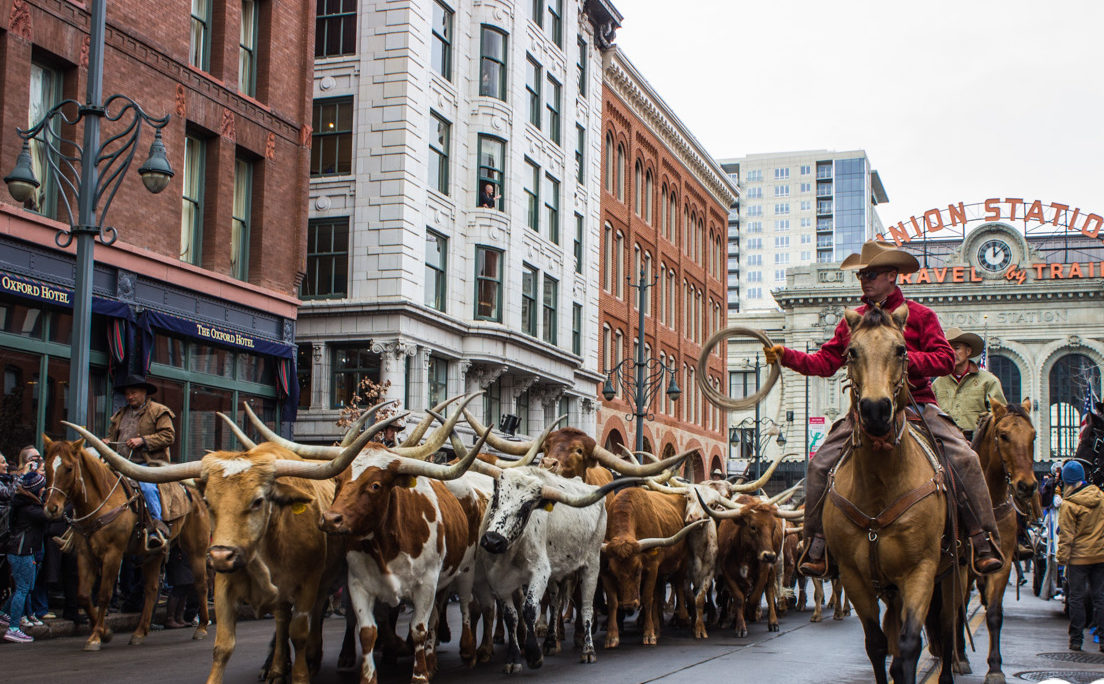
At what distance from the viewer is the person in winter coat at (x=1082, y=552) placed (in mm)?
14461

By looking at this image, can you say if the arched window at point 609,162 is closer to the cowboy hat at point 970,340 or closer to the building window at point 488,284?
the building window at point 488,284

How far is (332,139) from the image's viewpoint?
104 ft

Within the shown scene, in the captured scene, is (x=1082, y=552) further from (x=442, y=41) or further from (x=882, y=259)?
(x=442, y=41)

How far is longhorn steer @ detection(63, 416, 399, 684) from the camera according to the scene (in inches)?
352

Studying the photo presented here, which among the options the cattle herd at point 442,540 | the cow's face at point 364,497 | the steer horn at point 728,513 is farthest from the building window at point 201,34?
the cow's face at point 364,497

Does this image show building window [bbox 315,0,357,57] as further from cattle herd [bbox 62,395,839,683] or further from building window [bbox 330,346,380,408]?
cattle herd [bbox 62,395,839,683]

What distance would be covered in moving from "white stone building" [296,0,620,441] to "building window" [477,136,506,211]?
49 millimetres

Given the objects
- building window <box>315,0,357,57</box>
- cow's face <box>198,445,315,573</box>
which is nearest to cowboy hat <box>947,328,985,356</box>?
cow's face <box>198,445,315,573</box>

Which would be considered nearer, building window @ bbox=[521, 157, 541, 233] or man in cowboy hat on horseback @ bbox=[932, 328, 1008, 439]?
man in cowboy hat on horseback @ bbox=[932, 328, 1008, 439]

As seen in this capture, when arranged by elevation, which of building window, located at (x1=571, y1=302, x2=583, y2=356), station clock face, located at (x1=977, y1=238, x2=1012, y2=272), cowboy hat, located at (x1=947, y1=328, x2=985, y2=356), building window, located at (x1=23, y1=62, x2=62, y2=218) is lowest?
cowboy hat, located at (x1=947, y1=328, x2=985, y2=356)

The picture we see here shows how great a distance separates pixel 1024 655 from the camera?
541 inches

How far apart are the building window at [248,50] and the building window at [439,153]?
7098mm

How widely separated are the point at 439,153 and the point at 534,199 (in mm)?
5331

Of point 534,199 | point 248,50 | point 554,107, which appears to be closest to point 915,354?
point 248,50
